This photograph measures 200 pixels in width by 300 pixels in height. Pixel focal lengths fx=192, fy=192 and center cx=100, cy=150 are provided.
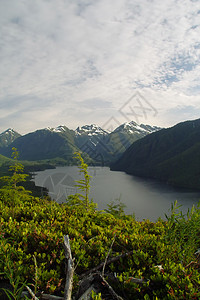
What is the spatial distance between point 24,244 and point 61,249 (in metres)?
0.95

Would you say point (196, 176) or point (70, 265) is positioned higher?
point (70, 265)

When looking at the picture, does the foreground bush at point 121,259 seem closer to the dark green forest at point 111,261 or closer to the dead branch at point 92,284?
the dark green forest at point 111,261

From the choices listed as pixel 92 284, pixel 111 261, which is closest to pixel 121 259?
pixel 111 261

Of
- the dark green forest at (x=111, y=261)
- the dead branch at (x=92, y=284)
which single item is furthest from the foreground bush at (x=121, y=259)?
the dead branch at (x=92, y=284)

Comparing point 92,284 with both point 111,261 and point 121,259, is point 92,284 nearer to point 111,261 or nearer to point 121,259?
point 111,261

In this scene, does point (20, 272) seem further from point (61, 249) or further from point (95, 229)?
point (95, 229)

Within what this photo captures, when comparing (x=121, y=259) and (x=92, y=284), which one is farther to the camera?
(x=121, y=259)

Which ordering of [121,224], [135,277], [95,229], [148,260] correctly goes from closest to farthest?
1. [135,277]
2. [148,260]
3. [95,229]
4. [121,224]

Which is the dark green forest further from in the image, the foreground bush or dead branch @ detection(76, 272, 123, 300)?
dead branch @ detection(76, 272, 123, 300)

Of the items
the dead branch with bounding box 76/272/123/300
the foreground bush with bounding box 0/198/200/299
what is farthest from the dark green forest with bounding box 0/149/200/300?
the dead branch with bounding box 76/272/123/300

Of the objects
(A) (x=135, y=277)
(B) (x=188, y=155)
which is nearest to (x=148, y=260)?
(A) (x=135, y=277)

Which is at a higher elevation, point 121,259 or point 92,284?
point 121,259

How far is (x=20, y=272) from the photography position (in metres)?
3.57

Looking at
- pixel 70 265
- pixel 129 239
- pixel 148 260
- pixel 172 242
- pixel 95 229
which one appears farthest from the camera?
pixel 95 229
